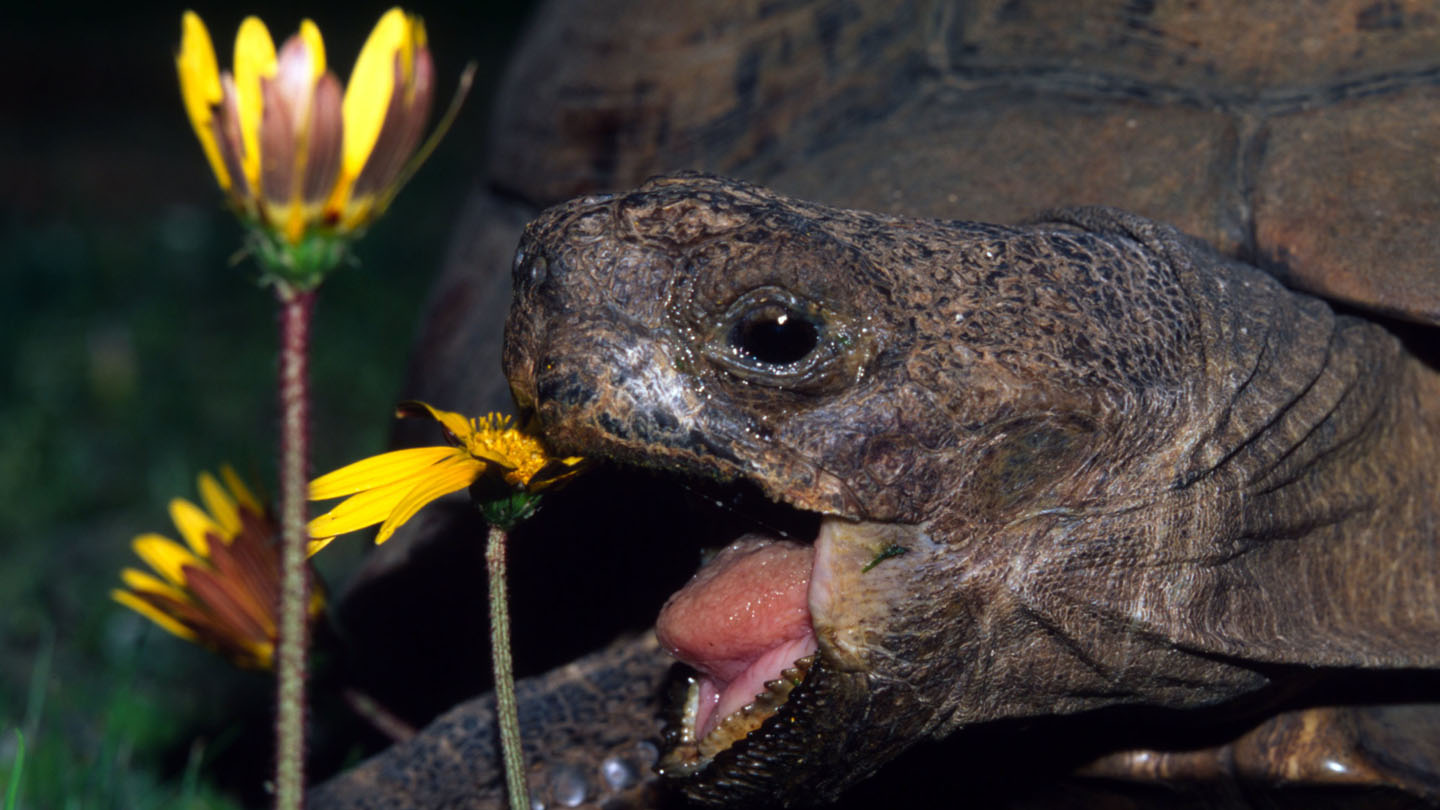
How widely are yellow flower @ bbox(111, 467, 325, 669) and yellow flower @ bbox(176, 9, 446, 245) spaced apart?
3.53 feet

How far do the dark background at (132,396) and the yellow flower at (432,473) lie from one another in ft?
3.33

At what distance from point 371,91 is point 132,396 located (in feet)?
13.6

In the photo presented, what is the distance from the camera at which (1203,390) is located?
1.71 m

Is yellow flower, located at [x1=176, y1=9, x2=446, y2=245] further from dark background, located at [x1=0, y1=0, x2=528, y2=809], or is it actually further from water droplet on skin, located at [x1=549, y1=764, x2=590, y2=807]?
dark background, located at [x1=0, y1=0, x2=528, y2=809]

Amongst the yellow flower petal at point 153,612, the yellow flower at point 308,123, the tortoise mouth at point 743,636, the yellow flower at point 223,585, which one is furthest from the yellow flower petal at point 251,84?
the yellow flower petal at point 153,612

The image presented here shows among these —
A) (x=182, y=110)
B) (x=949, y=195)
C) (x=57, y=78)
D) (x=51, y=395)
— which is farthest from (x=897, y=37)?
(x=57, y=78)

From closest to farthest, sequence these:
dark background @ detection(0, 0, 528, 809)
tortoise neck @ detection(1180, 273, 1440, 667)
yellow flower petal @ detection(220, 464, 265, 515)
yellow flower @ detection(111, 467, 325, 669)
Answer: tortoise neck @ detection(1180, 273, 1440, 667), yellow flower @ detection(111, 467, 325, 669), yellow flower petal @ detection(220, 464, 265, 515), dark background @ detection(0, 0, 528, 809)

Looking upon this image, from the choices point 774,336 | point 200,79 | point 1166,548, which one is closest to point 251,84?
point 200,79

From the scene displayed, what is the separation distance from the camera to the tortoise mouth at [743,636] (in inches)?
62.4

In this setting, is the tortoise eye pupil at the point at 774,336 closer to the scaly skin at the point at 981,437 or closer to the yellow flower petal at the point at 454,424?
→ the scaly skin at the point at 981,437

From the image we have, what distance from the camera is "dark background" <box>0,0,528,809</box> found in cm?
277

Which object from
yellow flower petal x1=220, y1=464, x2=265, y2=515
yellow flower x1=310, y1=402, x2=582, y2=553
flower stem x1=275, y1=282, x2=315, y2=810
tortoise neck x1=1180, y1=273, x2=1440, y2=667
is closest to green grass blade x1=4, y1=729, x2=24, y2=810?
yellow flower x1=310, y1=402, x2=582, y2=553

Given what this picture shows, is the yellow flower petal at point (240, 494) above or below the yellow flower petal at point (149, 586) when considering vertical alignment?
above

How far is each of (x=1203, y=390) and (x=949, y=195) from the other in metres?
0.66
